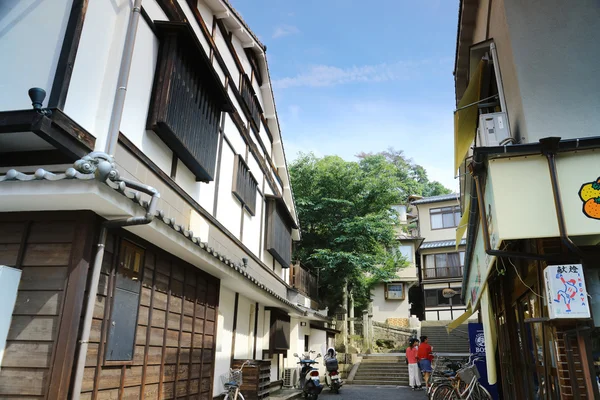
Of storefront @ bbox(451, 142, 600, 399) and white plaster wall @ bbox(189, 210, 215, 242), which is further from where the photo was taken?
white plaster wall @ bbox(189, 210, 215, 242)

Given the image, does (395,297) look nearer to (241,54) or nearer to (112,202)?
(241,54)

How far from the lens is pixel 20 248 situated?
512 cm

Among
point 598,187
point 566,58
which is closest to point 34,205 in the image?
point 598,187

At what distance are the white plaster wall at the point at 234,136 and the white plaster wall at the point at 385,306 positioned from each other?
27.3 m

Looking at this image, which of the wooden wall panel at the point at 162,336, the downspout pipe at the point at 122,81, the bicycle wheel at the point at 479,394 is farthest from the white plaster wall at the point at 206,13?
the bicycle wheel at the point at 479,394

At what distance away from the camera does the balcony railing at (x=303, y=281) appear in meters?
19.7

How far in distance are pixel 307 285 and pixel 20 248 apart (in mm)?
17919

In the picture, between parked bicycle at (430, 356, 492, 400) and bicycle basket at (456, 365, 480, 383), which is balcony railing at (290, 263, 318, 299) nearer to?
parked bicycle at (430, 356, 492, 400)

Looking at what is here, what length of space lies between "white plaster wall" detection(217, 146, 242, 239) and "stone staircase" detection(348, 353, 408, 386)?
12472 mm

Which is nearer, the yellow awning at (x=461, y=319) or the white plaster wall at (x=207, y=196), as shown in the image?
the white plaster wall at (x=207, y=196)

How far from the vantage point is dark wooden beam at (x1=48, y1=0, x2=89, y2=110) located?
491 centimetres

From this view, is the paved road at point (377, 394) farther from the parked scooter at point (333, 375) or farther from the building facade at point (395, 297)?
the building facade at point (395, 297)

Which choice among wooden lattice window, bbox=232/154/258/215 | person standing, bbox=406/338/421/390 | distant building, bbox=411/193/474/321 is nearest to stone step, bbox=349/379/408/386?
person standing, bbox=406/338/421/390

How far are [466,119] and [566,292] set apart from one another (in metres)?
4.47
